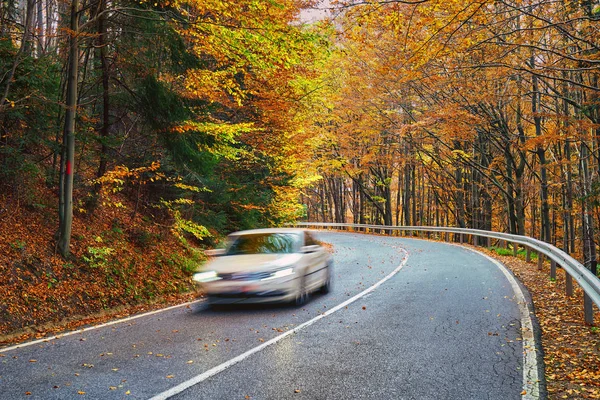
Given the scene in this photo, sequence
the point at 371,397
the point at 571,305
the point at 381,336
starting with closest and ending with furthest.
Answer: the point at 371,397, the point at 381,336, the point at 571,305

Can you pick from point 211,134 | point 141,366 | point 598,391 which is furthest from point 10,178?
point 598,391

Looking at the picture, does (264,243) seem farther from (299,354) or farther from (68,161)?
(68,161)

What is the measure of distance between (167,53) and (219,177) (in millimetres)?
5641

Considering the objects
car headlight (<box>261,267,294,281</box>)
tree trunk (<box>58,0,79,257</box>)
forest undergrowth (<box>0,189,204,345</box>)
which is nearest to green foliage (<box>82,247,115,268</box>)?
forest undergrowth (<box>0,189,204,345</box>)

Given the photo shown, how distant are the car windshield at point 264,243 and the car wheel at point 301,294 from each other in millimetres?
779

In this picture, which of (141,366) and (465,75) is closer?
(141,366)

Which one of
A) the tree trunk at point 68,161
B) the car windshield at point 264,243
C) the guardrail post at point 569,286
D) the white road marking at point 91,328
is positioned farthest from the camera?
the car windshield at point 264,243

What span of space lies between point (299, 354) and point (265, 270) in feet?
9.42

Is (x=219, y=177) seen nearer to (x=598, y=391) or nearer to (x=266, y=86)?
(x=266, y=86)

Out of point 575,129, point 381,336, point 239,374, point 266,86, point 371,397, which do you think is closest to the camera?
point 371,397

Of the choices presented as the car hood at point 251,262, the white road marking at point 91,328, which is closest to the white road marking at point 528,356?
the car hood at point 251,262

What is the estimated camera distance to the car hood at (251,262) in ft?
27.8

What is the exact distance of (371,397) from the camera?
4.31 metres

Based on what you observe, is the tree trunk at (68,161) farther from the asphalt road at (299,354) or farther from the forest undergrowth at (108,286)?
the asphalt road at (299,354)
